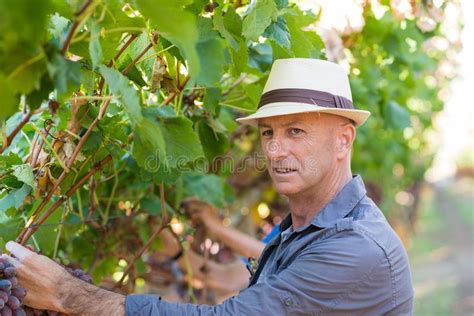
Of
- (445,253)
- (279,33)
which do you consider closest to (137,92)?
(279,33)

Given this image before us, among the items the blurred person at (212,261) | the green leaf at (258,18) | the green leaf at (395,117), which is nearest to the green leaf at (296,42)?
the green leaf at (258,18)

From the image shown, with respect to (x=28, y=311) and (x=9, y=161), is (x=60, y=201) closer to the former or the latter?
(x=9, y=161)

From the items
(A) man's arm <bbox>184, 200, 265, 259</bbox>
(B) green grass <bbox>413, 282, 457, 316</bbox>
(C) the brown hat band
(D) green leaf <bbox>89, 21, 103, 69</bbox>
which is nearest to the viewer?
(D) green leaf <bbox>89, 21, 103, 69</bbox>

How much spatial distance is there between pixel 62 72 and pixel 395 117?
117 inches

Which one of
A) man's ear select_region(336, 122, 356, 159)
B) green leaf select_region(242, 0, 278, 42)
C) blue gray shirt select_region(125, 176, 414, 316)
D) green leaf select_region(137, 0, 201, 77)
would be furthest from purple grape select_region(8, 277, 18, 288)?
man's ear select_region(336, 122, 356, 159)

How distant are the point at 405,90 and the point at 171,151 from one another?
3652 millimetres

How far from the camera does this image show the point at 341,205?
8.56 feet

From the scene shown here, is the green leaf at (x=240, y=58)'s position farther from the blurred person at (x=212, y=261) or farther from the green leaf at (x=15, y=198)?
the blurred person at (x=212, y=261)

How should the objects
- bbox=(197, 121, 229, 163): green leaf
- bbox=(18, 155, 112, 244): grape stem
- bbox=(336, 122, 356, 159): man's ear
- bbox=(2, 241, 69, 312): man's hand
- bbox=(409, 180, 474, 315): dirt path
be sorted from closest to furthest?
bbox=(2, 241, 69, 312): man's hand < bbox=(18, 155, 112, 244): grape stem < bbox=(336, 122, 356, 159): man's ear < bbox=(197, 121, 229, 163): green leaf < bbox=(409, 180, 474, 315): dirt path

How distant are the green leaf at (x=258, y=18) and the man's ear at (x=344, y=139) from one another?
0.67 m

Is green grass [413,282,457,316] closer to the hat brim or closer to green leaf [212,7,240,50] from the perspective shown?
the hat brim

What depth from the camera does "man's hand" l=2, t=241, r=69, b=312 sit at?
206 centimetres

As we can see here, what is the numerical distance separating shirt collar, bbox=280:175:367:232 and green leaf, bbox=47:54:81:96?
105 cm

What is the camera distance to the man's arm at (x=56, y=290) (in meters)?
2.06
